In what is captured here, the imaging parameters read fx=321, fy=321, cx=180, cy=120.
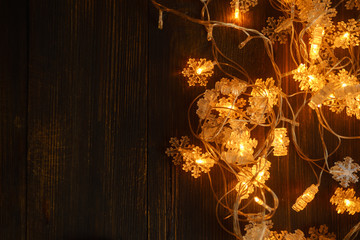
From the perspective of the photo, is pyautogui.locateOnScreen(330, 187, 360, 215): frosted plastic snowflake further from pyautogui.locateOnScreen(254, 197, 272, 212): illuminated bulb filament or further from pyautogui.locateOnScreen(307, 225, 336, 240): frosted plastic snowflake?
pyautogui.locateOnScreen(254, 197, 272, 212): illuminated bulb filament

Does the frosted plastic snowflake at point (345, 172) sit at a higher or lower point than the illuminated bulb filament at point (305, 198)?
higher

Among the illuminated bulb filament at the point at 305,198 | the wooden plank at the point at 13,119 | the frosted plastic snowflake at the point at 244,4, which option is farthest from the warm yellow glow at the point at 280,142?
the wooden plank at the point at 13,119

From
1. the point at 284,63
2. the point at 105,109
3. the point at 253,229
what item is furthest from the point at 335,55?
the point at 105,109

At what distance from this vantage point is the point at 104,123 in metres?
0.82

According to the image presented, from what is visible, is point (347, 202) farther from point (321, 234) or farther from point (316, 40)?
point (316, 40)

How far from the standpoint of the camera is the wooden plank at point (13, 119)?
2.58ft

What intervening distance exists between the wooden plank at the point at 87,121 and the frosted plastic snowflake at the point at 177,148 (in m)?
0.07

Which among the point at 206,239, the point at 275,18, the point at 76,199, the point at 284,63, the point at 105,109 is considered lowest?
the point at 206,239

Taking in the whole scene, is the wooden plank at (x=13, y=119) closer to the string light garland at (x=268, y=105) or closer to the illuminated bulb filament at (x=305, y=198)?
the string light garland at (x=268, y=105)

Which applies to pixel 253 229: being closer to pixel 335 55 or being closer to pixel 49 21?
pixel 335 55

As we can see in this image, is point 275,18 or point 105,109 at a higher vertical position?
point 275,18

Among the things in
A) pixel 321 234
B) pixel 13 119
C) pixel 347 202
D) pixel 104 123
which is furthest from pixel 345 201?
pixel 13 119

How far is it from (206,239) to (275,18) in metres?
0.61

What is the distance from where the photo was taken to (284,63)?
0.86 meters
